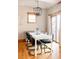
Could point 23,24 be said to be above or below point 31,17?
below

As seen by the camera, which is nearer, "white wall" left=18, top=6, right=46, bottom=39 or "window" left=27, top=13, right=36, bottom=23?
"white wall" left=18, top=6, right=46, bottom=39

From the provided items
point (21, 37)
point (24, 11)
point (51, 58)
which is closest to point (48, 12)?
point (24, 11)

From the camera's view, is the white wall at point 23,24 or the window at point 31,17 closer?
the white wall at point 23,24

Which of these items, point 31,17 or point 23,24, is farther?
point 31,17
